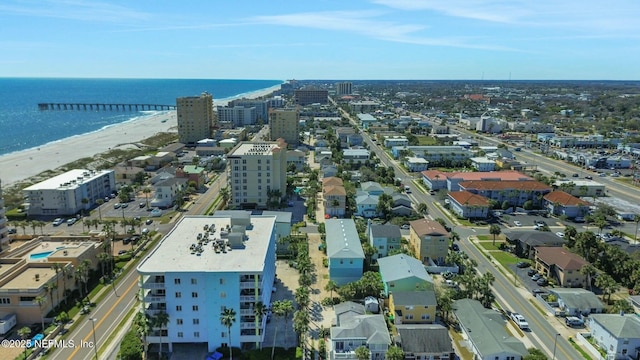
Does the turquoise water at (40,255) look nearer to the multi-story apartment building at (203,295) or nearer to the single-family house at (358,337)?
the multi-story apartment building at (203,295)

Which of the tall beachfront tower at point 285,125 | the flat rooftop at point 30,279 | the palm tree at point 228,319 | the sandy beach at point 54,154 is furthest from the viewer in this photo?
the tall beachfront tower at point 285,125

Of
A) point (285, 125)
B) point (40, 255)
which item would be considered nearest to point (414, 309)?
point (40, 255)

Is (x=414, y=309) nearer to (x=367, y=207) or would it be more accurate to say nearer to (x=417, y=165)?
(x=367, y=207)

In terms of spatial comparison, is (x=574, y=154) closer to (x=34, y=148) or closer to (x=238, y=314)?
(x=238, y=314)

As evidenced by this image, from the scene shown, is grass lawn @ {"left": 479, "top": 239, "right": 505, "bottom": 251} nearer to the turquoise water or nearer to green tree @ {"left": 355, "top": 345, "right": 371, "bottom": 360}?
green tree @ {"left": 355, "top": 345, "right": 371, "bottom": 360}

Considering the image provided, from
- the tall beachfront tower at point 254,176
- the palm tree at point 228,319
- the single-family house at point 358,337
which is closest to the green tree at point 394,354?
the single-family house at point 358,337

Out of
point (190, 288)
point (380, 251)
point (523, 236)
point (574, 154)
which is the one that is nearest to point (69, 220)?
point (190, 288)

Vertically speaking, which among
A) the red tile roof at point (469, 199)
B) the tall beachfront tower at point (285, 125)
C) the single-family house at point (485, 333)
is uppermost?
the tall beachfront tower at point (285, 125)

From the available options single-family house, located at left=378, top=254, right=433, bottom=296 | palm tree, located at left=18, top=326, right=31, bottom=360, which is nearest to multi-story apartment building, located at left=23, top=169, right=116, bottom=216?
palm tree, located at left=18, top=326, right=31, bottom=360
